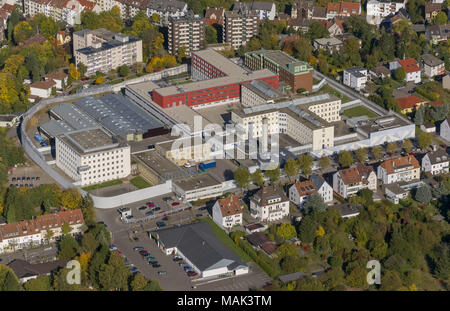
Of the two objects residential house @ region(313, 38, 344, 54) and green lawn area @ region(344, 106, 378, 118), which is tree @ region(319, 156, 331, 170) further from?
residential house @ region(313, 38, 344, 54)

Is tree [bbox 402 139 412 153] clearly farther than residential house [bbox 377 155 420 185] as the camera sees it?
Yes

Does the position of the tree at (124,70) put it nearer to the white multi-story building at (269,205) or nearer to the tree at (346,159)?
the tree at (346,159)

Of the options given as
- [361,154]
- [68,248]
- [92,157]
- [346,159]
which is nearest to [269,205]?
[346,159]

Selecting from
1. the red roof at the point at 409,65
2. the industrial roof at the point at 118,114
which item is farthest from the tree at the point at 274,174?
the red roof at the point at 409,65

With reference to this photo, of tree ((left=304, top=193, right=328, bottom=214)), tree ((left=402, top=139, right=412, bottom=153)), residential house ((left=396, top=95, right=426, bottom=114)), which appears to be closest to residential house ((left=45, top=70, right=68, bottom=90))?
residential house ((left=396, top=95, right=426, bottom=114))

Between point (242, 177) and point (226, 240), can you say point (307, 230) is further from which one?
point (242, 177)

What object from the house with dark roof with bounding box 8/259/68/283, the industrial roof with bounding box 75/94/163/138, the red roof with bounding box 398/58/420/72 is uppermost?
the red roof with bounding box 398/58/420/72
